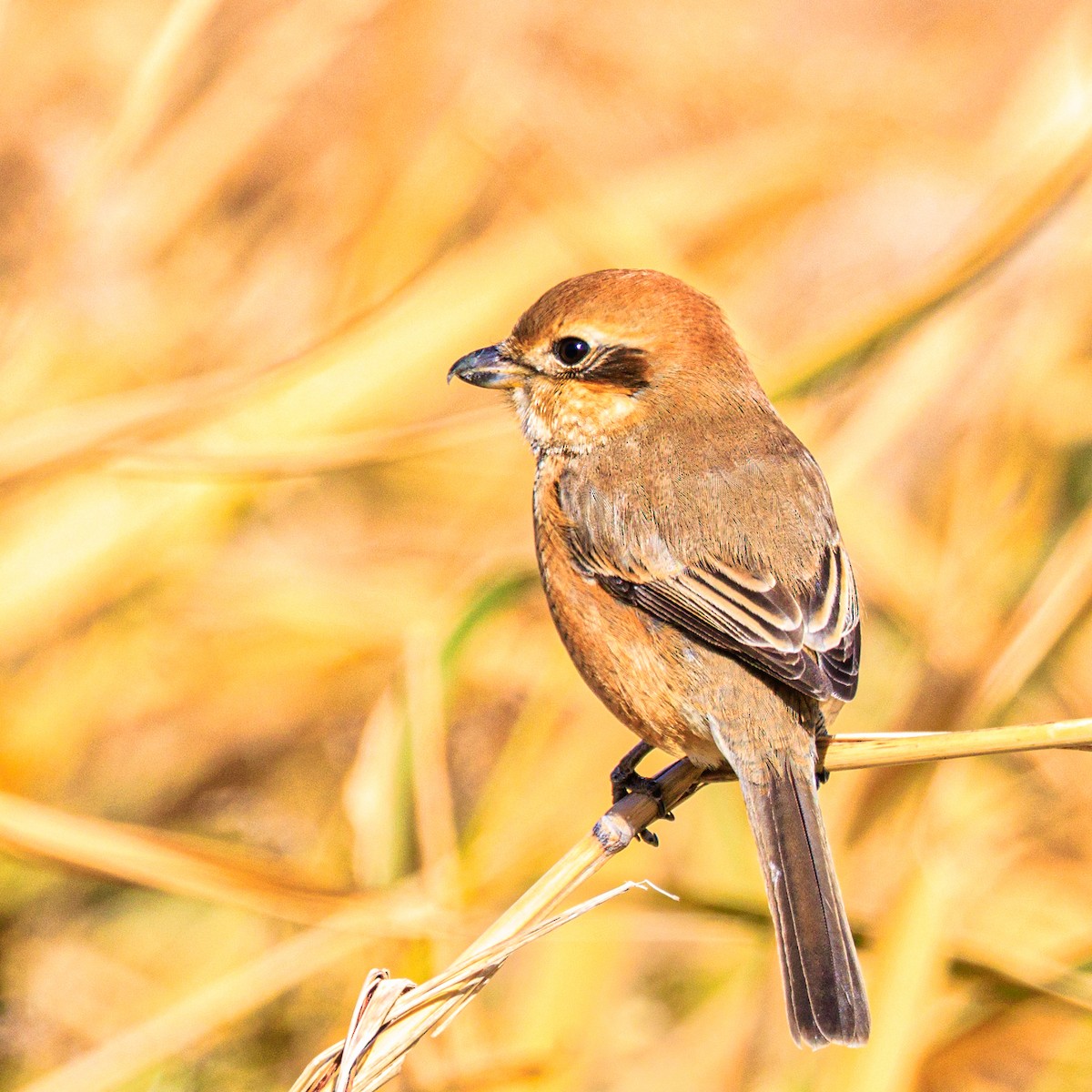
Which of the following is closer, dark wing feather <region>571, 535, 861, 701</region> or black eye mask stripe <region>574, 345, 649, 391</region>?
dark wing feather <region>571, 535, 861, 701</region>

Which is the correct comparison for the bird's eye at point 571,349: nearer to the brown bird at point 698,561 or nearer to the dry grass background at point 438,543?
the brown bird at point 698,561

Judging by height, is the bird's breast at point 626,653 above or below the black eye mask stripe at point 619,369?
below

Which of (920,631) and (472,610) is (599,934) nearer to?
(472,610)

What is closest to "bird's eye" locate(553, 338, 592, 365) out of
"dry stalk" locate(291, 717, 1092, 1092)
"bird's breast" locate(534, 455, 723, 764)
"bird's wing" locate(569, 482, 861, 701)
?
"bird's breast" locate(534, 455, 723, 764)

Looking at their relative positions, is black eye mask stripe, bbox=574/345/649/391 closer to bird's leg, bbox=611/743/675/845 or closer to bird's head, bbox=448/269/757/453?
bird's head, bbox=448/269/757/453

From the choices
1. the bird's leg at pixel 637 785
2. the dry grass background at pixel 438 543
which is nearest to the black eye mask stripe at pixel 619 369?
the dry grass background at pixel 438 543

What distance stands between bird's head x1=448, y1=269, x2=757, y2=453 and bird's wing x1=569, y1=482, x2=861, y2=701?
24 centimetres

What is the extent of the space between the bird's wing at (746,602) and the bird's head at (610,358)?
9.6 inches

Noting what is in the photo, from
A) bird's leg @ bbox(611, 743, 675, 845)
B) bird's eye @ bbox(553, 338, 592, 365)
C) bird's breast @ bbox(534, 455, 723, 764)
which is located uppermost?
bird's eye @ bbox(553, 338, 592, 365)

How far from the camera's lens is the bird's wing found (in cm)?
215

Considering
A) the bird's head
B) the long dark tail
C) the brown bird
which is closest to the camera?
the long dark tail

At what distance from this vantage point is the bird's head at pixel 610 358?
247 centimetres

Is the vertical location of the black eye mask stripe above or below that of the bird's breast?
above

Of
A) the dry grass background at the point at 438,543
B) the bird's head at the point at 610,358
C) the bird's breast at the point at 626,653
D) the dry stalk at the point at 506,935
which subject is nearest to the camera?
the dry stalk at the point at 506,935
